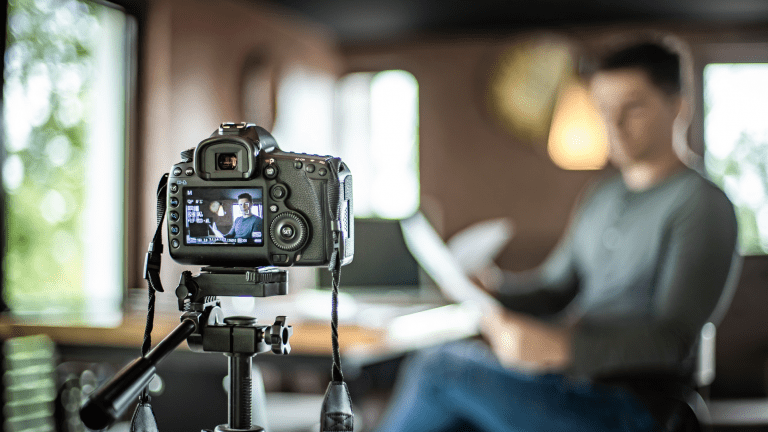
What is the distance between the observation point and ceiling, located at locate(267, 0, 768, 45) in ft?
13.9

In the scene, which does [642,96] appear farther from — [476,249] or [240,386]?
[240,386]

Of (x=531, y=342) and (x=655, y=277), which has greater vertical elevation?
(x=655, y=277)

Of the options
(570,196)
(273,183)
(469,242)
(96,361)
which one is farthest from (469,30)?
(273,183)

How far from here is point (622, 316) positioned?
5.06ft

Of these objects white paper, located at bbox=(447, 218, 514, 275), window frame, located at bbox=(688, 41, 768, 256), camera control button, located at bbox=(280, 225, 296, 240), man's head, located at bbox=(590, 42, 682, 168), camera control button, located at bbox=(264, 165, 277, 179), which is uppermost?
window frame, located at bbox=(688, 41, 768, 256)

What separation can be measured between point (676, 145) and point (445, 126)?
10.7ft

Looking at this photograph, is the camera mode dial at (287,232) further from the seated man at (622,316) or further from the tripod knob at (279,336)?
the seated man at (622,316)

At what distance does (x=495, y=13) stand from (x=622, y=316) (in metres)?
3.32

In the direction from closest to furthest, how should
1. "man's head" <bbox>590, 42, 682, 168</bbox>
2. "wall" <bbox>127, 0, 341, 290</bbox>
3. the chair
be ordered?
the chair → "man's head" <bbox>590, 42, 682, 168</bbox> → "wall" <bbox>127, 0, 341, 290</bbox>

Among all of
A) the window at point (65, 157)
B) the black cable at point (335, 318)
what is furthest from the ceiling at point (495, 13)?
the black cable at point (335, 318)

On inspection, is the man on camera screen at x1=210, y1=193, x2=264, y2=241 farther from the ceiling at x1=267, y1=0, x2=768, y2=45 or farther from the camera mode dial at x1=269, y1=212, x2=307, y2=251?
the ceiling at x1=267, y1=0, x2=768, y2=45

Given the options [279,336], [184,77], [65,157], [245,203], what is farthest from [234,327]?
[184,77]

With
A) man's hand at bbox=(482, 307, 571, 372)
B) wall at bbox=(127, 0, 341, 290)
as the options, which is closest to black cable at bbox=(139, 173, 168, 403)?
man's hand at bbox=(482, 307, 571, 372)

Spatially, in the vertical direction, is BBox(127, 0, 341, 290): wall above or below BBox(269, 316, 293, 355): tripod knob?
above
